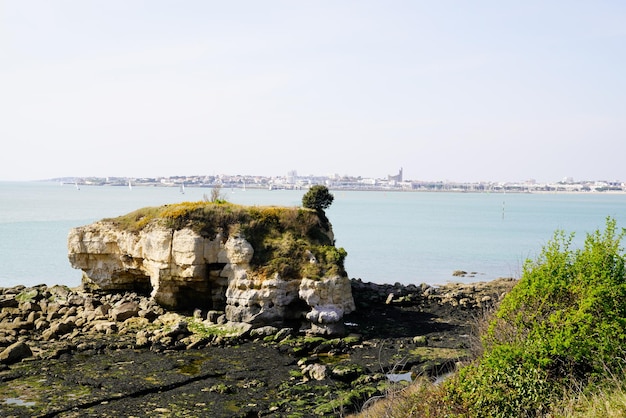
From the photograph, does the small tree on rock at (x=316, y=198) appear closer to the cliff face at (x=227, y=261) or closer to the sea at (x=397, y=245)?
the cliff face at (x=227, y=261)

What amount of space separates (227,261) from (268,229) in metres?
3.47

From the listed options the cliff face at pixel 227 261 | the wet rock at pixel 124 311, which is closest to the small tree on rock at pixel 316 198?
the cliff face at pixel 227 261

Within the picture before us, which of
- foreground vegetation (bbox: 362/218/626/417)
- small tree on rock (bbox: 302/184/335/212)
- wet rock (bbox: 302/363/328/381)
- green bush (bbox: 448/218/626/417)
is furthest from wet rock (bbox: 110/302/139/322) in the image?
green bush (bbox: 448/218/626/417)

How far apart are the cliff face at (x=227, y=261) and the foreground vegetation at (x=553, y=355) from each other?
16167 millimetres

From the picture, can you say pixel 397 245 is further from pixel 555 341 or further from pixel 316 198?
pixel 555 341

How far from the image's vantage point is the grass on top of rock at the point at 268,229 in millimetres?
33719

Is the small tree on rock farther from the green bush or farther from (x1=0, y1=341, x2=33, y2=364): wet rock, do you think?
the green bush

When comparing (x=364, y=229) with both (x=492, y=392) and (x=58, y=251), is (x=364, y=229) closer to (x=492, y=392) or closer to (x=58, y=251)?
(x=58, y=251)

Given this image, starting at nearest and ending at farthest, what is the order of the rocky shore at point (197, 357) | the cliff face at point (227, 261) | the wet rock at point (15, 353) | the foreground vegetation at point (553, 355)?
1. the foreground vegetation at point (553, 355)
2. the rocky shore at point (197, 357)
3. the wet rock at point (15, 353)
4. the cliff face at point (227, 261)

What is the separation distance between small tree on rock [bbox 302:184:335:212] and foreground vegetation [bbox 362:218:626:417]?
84.1ft

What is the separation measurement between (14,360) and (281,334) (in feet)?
40.1

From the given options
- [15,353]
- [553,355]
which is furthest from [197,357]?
[553,355]

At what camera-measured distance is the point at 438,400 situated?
591 inches

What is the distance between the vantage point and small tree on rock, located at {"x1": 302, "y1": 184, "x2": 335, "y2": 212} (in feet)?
137
